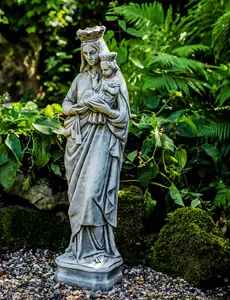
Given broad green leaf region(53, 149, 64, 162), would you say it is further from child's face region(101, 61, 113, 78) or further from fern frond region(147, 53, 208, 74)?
fern frond region(147, 53, 208, 74)

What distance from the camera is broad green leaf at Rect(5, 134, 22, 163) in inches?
220

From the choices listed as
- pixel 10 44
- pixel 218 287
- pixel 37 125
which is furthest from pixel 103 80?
pixel 10 44

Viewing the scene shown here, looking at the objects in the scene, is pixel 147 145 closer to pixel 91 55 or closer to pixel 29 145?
pixel 29 145

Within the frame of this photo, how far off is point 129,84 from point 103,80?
248 centimetres

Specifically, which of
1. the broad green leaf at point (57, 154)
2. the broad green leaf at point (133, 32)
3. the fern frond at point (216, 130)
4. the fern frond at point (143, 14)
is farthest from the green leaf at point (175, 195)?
the fern frond at point (143, 14)

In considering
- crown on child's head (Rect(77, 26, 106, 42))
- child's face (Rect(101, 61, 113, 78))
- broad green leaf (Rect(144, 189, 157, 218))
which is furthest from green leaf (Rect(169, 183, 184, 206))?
crown on child's head (Rect(77, 26, 106, 42))

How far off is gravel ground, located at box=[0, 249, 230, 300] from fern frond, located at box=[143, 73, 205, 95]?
7.21 ft

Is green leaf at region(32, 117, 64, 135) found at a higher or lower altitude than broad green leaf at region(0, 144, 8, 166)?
higher

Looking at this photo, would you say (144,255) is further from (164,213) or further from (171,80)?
(171,80)

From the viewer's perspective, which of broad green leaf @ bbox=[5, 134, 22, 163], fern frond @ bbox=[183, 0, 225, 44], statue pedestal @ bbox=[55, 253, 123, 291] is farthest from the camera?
fern frond @ bbox=[183, 0, 225, 44]

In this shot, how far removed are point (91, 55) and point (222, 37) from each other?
A: 303cm

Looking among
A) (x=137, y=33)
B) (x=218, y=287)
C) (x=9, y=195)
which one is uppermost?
(x=137, y=33)

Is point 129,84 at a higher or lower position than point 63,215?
higher

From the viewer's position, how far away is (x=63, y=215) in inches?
226
